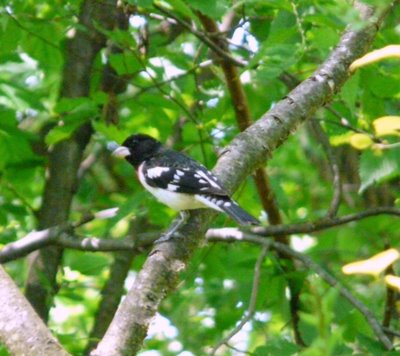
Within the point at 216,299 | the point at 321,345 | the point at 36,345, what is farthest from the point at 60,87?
the point at 321,345

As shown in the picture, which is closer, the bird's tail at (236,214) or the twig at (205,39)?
the bird's tail at (236,214)

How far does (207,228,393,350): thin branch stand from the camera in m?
3.30

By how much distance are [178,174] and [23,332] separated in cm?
217

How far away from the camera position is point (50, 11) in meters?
5.21

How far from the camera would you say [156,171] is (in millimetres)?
4797

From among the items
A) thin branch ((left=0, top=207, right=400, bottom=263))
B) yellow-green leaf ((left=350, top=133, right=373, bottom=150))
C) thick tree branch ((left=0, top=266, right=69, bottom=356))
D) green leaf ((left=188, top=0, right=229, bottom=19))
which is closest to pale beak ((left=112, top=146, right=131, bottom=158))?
thin branch ((left=0, top=207, right=400, bottom=263))

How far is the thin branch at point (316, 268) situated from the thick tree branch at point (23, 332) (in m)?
1.24

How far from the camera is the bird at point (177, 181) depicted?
3830 millimetres

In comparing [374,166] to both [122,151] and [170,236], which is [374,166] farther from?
[122,151]

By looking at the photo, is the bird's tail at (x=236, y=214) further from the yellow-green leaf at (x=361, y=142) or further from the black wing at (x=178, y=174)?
the yellow-green leaf at (x=361, y=142)

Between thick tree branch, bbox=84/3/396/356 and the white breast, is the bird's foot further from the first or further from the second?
the white breast

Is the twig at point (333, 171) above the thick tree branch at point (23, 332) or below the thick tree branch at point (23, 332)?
below

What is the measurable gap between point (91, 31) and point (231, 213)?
194 centimetres

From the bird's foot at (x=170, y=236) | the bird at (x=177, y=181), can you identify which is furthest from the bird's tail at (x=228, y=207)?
the bird's foot at (x=170, y=236)
